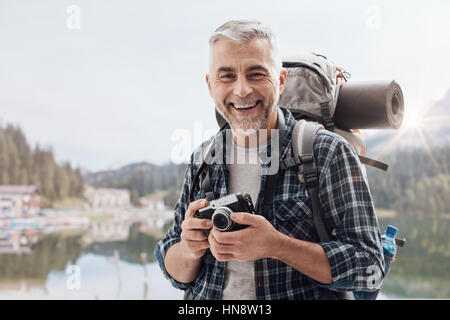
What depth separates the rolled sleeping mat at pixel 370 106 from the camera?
3.30 ft

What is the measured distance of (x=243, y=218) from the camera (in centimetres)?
66

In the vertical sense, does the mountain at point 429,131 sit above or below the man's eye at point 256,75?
above

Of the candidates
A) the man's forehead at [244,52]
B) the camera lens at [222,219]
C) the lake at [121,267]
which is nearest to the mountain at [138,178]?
the lake at [121,267]

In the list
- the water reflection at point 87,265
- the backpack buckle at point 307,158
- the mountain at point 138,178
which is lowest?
the water reflection at point 87,265

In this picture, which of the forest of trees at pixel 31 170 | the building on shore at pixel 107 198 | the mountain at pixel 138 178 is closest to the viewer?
the mountain at pixel 138 178

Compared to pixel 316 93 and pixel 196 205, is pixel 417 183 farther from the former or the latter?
pixel 196 205

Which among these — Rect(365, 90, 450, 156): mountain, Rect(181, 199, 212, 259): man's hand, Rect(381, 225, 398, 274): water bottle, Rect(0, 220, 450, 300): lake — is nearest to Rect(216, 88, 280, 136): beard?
Rect(181, 199, 212, 259): man's hand

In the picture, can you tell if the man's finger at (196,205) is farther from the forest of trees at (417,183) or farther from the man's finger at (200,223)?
the forest of trees at (417,183)

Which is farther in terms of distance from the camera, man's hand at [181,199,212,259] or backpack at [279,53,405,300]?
backpack at [279,53,405,300]

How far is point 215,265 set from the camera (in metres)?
0.81

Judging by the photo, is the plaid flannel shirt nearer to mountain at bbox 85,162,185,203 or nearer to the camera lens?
the camera lens

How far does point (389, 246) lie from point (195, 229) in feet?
1.68

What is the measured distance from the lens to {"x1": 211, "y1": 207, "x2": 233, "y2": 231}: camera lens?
0.67 m
